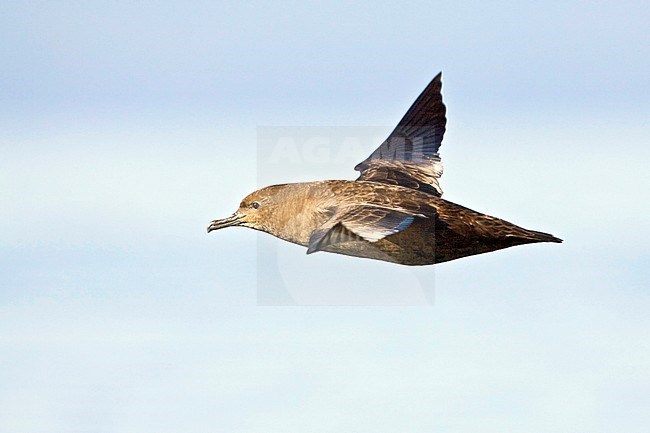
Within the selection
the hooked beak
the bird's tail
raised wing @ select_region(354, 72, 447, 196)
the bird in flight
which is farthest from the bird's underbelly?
raised wing @ select_region(354, 72, 447, 196)

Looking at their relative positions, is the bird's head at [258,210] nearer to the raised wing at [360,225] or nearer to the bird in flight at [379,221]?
the bird in flight at [379,221]

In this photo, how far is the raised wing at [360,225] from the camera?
50.5ft

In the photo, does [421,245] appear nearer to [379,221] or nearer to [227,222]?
[379,221]

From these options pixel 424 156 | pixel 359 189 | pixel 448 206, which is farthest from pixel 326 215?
pixel 424 156

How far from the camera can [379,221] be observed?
16.0 metres

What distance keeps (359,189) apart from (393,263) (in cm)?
130

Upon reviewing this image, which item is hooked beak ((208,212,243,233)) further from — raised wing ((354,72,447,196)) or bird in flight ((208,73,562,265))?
raised wing ((354,72,447,196))

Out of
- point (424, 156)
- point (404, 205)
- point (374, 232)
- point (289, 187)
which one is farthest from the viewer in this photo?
point (424, 156)

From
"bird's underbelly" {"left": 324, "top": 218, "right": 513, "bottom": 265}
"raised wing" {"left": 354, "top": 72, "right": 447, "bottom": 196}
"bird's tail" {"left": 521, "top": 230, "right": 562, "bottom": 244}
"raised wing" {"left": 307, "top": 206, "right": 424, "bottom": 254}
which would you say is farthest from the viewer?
"raised wing" {"left": 354, "top": 72, "right": 447, "bottom": 196}

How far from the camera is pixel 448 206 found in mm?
18000

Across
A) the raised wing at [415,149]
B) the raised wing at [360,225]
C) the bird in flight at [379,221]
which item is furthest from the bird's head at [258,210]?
the raised wing at [415,149]

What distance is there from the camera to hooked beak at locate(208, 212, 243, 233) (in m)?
19.1

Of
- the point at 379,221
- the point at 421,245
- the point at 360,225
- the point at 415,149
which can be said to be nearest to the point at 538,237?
the point at 421,245

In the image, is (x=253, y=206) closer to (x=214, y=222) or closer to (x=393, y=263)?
(x=214, y=222)
